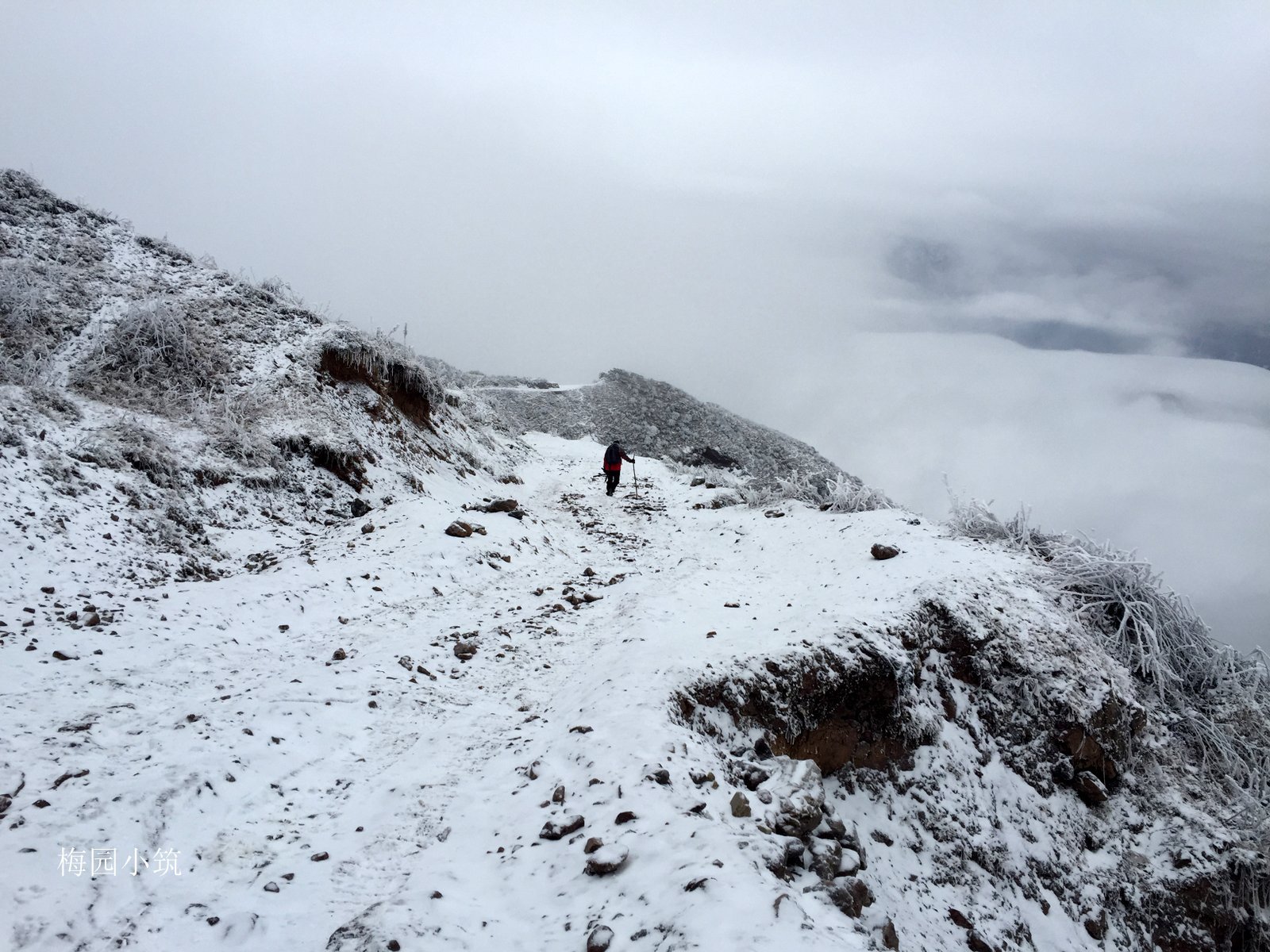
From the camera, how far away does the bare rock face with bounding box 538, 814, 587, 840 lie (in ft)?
14.1

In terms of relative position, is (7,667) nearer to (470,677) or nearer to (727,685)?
(470,677)

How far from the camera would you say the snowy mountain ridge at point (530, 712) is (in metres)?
3.76

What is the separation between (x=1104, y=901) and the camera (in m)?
6.36

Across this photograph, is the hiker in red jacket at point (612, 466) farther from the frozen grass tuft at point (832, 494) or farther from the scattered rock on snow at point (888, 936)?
the scattered rock on snow at point (888, 936)

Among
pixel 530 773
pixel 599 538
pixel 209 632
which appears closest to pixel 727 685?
pixel 530 773

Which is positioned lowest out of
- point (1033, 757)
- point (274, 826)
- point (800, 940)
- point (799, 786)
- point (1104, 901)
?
point (1104, 901)

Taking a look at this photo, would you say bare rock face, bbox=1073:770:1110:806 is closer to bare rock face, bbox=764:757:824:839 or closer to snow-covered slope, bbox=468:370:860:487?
bare rock face, bbox=764:757:824:839

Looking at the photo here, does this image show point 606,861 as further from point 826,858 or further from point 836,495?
point 836,495

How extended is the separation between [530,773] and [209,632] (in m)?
3.82

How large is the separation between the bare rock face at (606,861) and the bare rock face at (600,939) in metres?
0.42

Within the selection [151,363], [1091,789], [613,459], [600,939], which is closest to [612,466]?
[613,459]

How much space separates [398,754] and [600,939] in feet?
8.82

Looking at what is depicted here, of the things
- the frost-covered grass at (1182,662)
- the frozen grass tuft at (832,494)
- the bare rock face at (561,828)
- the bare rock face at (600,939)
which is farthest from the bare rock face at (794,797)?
the frozen grass tuft at (832,494)

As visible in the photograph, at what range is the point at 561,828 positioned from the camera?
433cm
